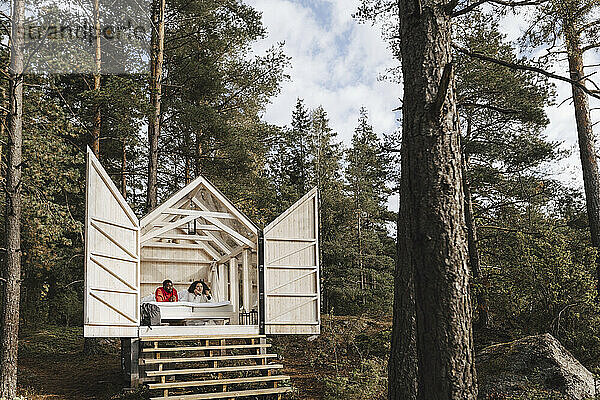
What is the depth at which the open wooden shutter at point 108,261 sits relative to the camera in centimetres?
888

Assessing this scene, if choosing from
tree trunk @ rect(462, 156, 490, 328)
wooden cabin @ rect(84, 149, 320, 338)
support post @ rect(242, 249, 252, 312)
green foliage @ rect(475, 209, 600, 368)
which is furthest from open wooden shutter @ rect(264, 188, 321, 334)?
green foliage @ rect(475, 209, 600, 368)

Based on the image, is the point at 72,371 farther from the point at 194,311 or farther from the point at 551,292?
the point at 551,292

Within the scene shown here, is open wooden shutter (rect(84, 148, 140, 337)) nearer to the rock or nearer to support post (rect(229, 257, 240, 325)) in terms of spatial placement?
support post (rect(229, 257, 240, 325))

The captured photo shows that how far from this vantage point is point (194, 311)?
11.3 meters

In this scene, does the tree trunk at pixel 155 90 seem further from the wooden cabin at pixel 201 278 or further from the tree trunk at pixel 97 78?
the wooden cabin at pixel 201 278

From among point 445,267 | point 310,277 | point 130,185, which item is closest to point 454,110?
point 445,267

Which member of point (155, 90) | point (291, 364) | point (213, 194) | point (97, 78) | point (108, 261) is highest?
point (97, 78)

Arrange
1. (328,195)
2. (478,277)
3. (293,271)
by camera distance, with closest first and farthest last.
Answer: (293,271), (478,277), (328,195)

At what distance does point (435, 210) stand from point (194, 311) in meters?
7.61

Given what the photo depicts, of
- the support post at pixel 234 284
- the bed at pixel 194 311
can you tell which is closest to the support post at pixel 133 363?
the bed at pixel 194 311

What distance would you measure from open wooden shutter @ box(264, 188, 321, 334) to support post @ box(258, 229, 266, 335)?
Answer: 0.19 ft

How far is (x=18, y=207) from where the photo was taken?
31.4 ft

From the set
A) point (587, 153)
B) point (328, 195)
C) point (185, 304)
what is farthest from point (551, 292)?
point (328, 195)

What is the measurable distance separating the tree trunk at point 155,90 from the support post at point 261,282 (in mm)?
4079
